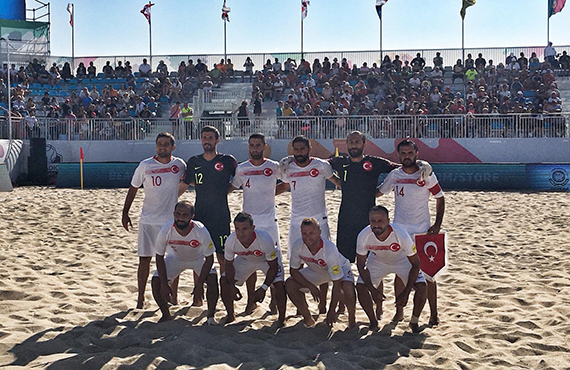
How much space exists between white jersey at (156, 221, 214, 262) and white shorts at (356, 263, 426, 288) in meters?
1.49

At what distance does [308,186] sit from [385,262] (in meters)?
1.17

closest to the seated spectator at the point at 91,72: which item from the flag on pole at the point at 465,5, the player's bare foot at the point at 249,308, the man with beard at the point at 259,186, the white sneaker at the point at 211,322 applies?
the flag on pole at the point at 465,5

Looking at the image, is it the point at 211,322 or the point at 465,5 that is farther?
the point at 465,5

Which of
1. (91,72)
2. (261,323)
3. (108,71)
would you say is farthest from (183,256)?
(91,72)

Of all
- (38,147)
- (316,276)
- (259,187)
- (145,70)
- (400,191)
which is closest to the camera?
(316,276)

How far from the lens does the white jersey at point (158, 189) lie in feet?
21.6

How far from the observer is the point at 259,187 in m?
6.54

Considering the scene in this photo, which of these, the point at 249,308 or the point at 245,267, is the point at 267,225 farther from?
the point at 249,308

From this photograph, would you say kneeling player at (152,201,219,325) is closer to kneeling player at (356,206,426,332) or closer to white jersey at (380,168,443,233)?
kneeling player at (356,206,426,332)

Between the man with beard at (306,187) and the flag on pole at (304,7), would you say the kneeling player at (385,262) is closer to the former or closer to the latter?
the man with beard at (306,187)

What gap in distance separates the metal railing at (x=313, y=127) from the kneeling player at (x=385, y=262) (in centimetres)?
1537

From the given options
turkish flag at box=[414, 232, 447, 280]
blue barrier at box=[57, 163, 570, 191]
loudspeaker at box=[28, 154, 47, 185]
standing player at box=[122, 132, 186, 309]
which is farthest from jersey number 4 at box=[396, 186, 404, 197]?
loudspeaker at box=[28, 154, 47, 185]

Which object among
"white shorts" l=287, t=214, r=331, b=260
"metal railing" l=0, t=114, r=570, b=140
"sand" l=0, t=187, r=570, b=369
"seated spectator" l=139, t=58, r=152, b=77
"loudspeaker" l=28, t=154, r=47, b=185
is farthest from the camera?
"seated spectator" l=139, t=58, r=152, b=77

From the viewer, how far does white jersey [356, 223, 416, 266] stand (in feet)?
18.4
